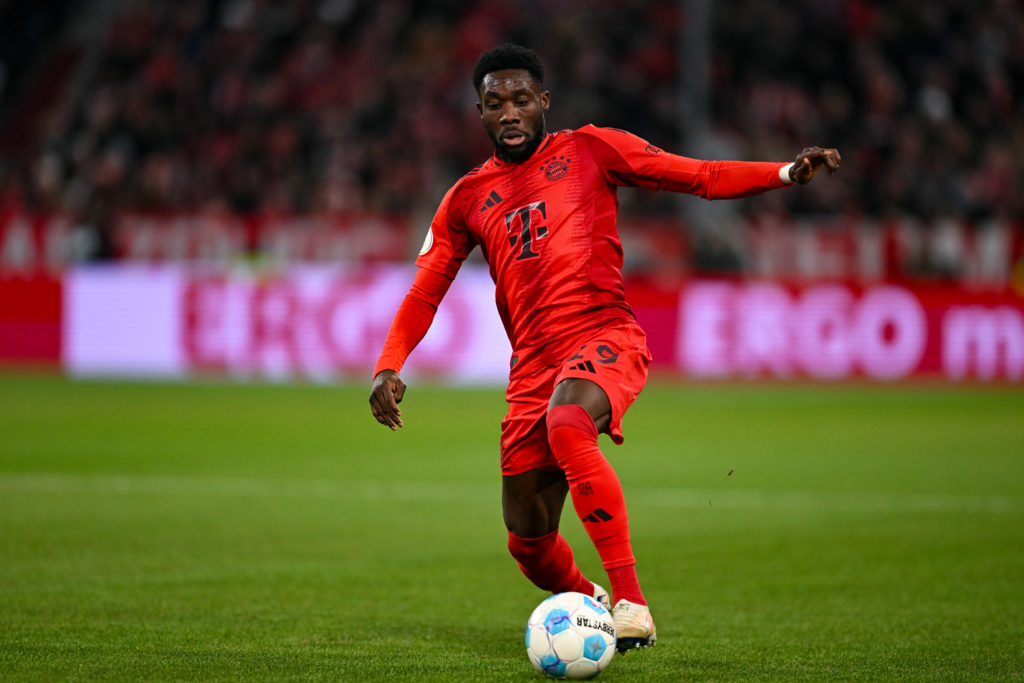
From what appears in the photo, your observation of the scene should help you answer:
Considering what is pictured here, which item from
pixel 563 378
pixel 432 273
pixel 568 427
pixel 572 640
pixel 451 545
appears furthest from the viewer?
pixel 451 545

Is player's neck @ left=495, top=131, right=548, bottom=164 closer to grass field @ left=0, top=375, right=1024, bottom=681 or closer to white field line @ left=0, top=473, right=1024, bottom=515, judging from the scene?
grass field @ left=0, top=375, right=1024, bottom=681

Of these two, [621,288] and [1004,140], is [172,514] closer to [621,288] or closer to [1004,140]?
[621,288]

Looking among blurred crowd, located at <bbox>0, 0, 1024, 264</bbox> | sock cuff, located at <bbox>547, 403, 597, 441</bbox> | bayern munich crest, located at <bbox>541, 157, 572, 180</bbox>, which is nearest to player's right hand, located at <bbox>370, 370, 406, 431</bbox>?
sock cuff, located at <bbox>547, 403, 597, 441</bbox>

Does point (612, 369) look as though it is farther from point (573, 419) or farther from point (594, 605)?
point (594, 605)

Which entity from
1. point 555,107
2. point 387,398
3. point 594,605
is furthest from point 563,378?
point 555,107

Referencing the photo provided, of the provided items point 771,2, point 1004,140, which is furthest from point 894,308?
point 771,2

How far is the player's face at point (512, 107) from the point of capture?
16.9ft

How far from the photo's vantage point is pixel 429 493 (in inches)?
390

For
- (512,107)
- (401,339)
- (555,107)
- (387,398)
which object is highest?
(555,107)

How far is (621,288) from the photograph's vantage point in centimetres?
527

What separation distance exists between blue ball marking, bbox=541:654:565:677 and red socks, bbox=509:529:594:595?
2.17 ft

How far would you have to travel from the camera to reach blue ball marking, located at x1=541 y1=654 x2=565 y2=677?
4.59 metres

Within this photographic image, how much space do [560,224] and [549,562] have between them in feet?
4.14

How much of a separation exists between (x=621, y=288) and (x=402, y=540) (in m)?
3.20
